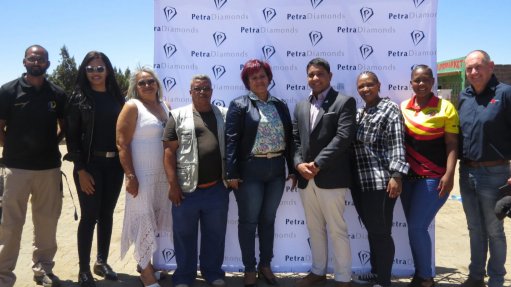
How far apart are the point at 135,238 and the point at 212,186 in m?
0.85

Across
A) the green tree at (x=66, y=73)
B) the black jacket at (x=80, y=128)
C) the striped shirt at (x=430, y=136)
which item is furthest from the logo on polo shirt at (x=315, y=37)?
the green tree at (x=66, y=73)

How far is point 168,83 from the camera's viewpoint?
15.0ft

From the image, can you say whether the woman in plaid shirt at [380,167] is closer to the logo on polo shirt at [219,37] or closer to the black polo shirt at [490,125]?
the black polo shirt at [490,125]

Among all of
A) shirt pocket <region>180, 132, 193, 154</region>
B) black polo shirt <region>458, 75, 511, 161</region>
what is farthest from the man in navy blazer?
black polo shirt <region>458, 75, 511, 161</region>

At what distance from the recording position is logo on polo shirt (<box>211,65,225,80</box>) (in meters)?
4.57

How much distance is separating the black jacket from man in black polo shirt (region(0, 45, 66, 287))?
27 centimetres

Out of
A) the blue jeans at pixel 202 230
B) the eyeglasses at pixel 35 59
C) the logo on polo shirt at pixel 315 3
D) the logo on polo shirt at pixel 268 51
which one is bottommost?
the blue jeans at pixel 202 230

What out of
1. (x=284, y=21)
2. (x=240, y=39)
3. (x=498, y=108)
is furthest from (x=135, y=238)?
(x=498, y=108)

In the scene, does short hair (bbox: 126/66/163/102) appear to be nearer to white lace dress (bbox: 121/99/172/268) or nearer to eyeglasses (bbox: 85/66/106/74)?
white lace dress (bbox: 121/99/172/268)

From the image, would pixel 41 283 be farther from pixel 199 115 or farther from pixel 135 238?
pixel 199 115

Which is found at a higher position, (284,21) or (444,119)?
(284,21)

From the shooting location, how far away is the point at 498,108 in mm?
3623

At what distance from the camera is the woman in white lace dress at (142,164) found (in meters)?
3.72

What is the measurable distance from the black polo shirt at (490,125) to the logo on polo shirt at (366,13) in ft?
4.49
